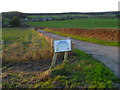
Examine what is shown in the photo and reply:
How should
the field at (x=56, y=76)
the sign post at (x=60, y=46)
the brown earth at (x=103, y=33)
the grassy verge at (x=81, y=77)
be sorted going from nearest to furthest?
the grassy verge at (x=81, y=77) < the field at (x=56, y=76) < the sign post at (x=60, y=46) < the brown earth at (x=103, y=33)

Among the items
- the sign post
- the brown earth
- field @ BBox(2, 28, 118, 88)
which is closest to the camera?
field @ BBox(2, 28, 118, 88)

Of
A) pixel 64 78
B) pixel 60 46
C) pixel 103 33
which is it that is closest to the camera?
pixel 64 78

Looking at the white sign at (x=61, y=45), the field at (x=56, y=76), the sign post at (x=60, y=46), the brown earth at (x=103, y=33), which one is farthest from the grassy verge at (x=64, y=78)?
the brown earth at (x=103, y=33)

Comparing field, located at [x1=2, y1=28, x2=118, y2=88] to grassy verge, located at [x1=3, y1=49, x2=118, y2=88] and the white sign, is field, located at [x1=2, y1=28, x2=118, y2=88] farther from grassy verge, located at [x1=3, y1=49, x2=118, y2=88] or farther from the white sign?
the white sign

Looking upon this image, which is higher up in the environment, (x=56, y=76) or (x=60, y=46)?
(x=60, y=46)

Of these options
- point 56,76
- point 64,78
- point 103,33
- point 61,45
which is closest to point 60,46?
point 61,45

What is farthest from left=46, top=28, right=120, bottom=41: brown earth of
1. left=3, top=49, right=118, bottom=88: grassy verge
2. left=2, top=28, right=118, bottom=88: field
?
left=3, top=49, right=118, bottom=88: grassy verge

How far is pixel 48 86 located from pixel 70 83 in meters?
0.77

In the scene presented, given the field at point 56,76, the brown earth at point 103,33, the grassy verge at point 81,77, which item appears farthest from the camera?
the brown earth at point 103,33

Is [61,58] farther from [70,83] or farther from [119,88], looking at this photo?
[119,88]

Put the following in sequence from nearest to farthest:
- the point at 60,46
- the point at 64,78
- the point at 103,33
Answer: the point at 64,78 < the point at 60,46 < the point at 103,33

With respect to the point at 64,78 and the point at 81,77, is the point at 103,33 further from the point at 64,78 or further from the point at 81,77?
the point at 64,78

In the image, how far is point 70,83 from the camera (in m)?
5.65

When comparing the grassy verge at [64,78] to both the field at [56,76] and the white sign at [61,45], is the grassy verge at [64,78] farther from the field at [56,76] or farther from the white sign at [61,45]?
the white sign at [61,45]
